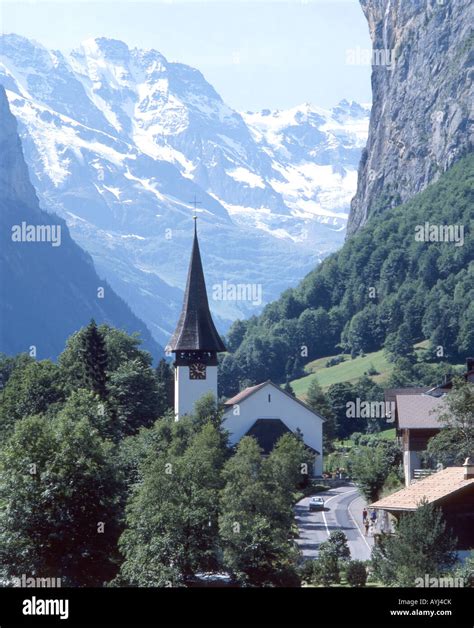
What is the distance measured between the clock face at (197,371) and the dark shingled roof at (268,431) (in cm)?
659

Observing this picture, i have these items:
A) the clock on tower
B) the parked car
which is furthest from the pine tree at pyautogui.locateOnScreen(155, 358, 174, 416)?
the parked car

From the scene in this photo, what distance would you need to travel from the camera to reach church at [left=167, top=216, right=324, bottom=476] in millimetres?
97375

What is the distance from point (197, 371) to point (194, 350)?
5.20 ft

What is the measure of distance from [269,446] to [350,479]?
9.89 meters

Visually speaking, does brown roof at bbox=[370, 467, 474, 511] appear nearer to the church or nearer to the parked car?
the parked car

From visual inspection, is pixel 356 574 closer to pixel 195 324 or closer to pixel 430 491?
pixel 430 491

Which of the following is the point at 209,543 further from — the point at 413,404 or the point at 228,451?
the point at 413,404

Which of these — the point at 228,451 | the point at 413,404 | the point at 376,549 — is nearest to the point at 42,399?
the point at 228,451

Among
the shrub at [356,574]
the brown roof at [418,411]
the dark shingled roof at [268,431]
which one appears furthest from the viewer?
the dark shingled roof at [268,431]

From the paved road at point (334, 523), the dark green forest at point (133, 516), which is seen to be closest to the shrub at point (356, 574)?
the dark green forest at point (133, 516)

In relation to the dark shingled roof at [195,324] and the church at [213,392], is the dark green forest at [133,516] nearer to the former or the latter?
the church at [213,392]

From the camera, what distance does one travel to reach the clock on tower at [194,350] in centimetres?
9681

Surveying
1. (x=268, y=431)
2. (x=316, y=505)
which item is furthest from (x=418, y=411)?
(x=268, y=431)
